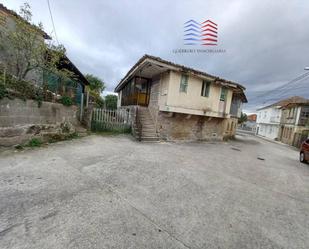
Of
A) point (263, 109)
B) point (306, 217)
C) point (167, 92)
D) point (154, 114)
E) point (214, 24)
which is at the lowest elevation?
point (306, 217)

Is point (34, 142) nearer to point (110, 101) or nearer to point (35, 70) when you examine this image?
point (35, 70)

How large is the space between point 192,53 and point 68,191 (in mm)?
12472

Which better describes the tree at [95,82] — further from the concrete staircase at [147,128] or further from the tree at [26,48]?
the tree at [26,48]

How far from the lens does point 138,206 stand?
2994mm

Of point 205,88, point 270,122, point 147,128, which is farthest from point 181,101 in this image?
point 270,122

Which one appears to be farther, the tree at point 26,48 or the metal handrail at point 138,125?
the metal handrail at point 138,125

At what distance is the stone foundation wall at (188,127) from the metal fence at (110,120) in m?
2.43

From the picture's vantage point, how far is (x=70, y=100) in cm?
781

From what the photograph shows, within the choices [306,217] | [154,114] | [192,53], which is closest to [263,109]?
[192,53]

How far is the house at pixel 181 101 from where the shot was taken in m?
9.72

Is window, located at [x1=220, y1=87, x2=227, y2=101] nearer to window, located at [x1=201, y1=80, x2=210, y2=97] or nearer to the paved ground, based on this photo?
window, located at [x1=201, y1=80, x2=210, y2=97]

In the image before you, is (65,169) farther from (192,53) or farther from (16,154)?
(192,53)

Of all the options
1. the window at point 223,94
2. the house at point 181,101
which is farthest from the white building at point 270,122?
the house at point 181,101

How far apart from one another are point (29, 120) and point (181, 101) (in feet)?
26.3
